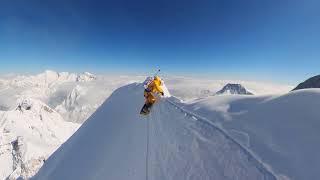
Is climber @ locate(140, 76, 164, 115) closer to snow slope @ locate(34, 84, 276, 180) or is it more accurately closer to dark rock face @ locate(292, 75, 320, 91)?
snow slope @ locate(34, 84, 276, 180)

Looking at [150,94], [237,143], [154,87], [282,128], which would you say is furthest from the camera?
[154,87]

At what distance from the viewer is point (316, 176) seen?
6422mm

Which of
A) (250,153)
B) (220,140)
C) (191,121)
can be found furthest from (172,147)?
(250,153)

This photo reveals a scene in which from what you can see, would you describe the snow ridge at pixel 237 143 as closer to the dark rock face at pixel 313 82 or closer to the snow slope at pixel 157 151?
the snow slope at pixel 157 151

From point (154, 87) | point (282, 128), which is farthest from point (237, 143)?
point (154, 87)

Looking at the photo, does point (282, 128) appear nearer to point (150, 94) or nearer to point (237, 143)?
point (237, 143)

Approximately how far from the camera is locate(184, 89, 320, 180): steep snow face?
23.2ft

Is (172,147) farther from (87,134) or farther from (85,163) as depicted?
(87,134)

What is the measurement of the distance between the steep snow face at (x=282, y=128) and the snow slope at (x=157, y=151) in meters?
0.37

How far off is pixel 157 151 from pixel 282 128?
603 cm

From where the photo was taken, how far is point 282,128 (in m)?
8.54

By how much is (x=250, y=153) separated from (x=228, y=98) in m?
5.37

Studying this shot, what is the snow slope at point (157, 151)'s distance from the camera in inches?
348

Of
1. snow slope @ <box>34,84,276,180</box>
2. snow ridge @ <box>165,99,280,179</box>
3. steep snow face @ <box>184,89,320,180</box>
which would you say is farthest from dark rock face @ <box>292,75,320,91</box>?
steep snow face @ <box>184,89,320,180</box>
